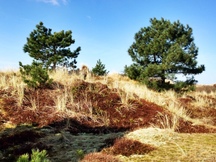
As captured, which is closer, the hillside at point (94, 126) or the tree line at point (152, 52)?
the hillside at point (94, 126)

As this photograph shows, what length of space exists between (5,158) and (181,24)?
2365 cm

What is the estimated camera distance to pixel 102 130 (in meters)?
8.97

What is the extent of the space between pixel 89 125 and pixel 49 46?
1397cm

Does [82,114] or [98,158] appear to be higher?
[82,114]

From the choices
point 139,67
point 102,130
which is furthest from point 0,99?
point 139,67

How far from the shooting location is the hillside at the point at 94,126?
5574 mm

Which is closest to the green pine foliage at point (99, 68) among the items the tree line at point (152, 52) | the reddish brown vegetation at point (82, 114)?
the tree line at point (152, 52)

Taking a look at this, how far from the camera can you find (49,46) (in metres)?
22.0

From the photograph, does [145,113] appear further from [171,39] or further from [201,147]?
[171,39]

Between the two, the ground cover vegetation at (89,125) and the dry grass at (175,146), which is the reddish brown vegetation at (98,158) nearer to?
the ground cover vegetation at (89,125)

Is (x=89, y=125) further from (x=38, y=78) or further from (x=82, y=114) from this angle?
(x=38, y=78)

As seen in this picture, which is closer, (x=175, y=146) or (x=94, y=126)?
(x=175, y=146)

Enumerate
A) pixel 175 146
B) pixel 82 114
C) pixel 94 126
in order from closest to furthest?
pixel 175 146, pixel 94 126, pixel 82 114

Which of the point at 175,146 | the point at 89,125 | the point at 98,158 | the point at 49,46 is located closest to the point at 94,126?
the point at 89,125
